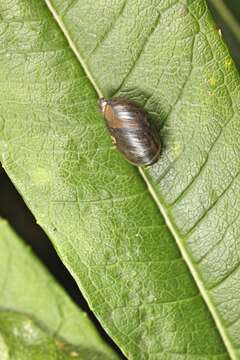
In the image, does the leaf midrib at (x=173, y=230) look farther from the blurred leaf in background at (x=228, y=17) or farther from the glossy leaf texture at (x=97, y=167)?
the blurred leaf in background at (x=228, y=17)

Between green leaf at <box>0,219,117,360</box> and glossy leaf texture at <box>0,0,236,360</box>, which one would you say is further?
green leaf at <box>0,219,117,360</box>

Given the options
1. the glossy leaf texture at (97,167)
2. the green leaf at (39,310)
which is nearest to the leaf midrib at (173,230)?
the glossy leaf texture at (97,167)

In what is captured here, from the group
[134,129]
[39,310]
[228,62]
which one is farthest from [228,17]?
[39,310]

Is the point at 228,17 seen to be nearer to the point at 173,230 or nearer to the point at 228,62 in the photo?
the point at 228,62

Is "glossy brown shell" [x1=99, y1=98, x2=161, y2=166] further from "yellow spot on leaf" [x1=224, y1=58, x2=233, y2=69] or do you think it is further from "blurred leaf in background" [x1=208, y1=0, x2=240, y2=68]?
"blurred leaf in background" [x1=208, y1=0, x2=240, y2=68]

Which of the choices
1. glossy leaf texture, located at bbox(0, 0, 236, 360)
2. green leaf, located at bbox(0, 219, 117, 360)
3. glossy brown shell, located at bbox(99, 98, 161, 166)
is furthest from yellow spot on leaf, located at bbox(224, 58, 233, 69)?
green leaf, located at bbox(0, 219, 117, 360)

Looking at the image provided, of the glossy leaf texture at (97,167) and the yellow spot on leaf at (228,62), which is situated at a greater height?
the yellow spot on leaf at (228,62)
